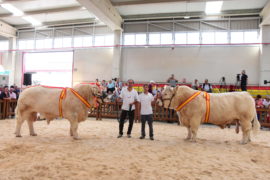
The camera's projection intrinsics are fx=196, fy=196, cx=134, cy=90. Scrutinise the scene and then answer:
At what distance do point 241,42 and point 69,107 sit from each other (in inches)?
583

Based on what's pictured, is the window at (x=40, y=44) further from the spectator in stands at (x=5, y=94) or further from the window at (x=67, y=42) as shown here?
the spectator in stands at (x=5, y=94)

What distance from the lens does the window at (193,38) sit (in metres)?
16.2

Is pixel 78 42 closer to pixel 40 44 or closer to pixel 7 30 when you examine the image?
pixel 40 44

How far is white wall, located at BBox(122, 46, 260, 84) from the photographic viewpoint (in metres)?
15.3

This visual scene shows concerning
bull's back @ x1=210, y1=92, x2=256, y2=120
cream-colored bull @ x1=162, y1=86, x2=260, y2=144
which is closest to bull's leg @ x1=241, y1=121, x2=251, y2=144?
cream-colored bull @ x1=162, y1=86, x2=260, y2=144

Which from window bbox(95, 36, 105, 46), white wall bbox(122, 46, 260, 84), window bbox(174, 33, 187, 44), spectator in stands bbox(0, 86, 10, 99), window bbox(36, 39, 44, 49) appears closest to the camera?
spectator in stands bbox(0, 86, 10, 99)

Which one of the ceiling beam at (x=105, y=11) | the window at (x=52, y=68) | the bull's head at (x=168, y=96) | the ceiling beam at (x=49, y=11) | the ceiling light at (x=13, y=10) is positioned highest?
the ceiling light at (x=13, y=10)

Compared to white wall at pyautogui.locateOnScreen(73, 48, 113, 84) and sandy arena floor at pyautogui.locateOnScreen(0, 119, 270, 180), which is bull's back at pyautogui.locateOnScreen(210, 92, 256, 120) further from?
white wall at pyautogui.locateOnScreen(73, 48, 113, 84)

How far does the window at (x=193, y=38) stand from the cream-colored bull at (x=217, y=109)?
1139cm

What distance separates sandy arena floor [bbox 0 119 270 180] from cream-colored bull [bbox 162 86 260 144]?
604 mm

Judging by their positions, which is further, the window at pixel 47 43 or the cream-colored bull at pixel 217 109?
the window at pixel 47 43

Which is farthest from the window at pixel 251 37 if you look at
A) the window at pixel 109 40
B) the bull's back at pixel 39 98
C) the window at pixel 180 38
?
the bull's back at pixel 39 98

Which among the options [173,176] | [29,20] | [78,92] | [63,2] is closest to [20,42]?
[29,20]

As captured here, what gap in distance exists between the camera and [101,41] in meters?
18.1
